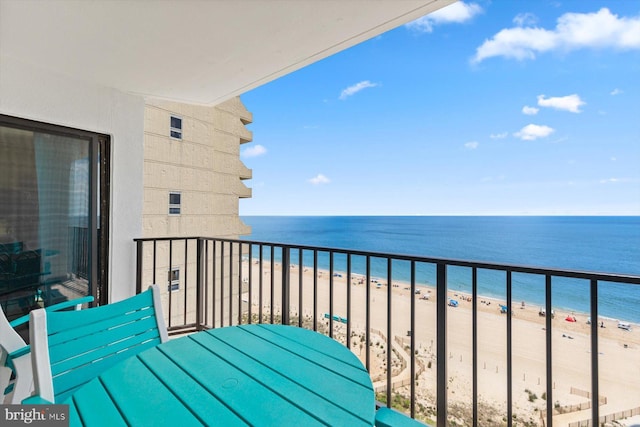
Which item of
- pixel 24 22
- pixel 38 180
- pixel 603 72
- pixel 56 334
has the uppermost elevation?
pixel 603 72

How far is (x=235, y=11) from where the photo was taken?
1829 millimetres

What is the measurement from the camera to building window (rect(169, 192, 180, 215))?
7045 mm

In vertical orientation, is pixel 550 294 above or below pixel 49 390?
above

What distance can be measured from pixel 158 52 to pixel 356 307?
16203 mm

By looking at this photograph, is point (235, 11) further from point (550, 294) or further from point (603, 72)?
→ point (603, 72)

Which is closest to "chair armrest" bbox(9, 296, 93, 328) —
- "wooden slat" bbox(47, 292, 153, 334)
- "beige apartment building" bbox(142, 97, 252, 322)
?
"wooden slat" bbox(47, 292, 153, 334)

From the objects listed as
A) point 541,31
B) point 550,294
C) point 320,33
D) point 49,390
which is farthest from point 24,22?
point 541,31

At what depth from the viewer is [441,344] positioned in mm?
1702

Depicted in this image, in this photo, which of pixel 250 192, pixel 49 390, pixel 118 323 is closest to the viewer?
pixel 49 390

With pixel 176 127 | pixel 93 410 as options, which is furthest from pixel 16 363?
pixel 176 127

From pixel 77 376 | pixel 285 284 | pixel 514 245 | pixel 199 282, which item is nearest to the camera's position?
pixel 77 376

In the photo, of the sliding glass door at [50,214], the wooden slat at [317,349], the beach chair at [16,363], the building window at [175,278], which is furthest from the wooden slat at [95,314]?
the building window at [175,278]

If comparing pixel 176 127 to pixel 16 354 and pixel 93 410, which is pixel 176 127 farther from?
pixel 93 410

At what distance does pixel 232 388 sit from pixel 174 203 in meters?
7.00
